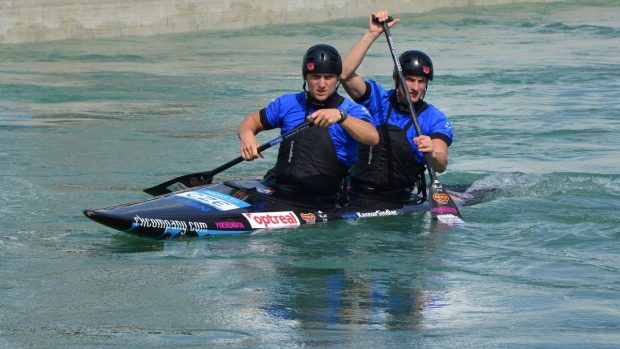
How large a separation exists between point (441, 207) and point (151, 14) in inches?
624

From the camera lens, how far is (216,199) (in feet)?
31.8

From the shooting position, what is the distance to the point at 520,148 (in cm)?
1439

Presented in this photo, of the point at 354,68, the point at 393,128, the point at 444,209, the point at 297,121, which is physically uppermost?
the point at 354,68

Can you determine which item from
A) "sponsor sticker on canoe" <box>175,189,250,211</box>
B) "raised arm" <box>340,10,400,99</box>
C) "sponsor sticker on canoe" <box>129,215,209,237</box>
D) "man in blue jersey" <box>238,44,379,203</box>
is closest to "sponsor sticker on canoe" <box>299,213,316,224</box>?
"man in blue jersey" <box>238,44,379,203</box>

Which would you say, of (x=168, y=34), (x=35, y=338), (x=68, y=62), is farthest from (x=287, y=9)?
(x=35, y=338)

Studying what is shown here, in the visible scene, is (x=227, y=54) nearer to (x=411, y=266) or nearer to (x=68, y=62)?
(x=68, y=62)

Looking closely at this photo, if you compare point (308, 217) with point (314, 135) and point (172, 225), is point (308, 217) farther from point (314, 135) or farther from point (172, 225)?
point (172, 225)

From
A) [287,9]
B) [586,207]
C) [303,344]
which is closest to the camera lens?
[303,344]

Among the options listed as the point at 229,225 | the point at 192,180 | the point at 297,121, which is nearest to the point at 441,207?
the point at 297,121

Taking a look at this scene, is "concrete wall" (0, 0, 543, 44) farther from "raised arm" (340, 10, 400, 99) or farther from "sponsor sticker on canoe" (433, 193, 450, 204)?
"sponsor sticker on canoe" (433, 193, 450, 204)

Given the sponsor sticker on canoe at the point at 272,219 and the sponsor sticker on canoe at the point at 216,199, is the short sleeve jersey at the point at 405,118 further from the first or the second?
the sponsor sticker on canoe at the point at 216,199

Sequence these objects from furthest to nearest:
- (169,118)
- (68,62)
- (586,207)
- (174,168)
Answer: (68,62) < (169,118) < (174,168) < (586,207)

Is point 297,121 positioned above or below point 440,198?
above

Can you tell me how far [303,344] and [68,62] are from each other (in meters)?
15.2
